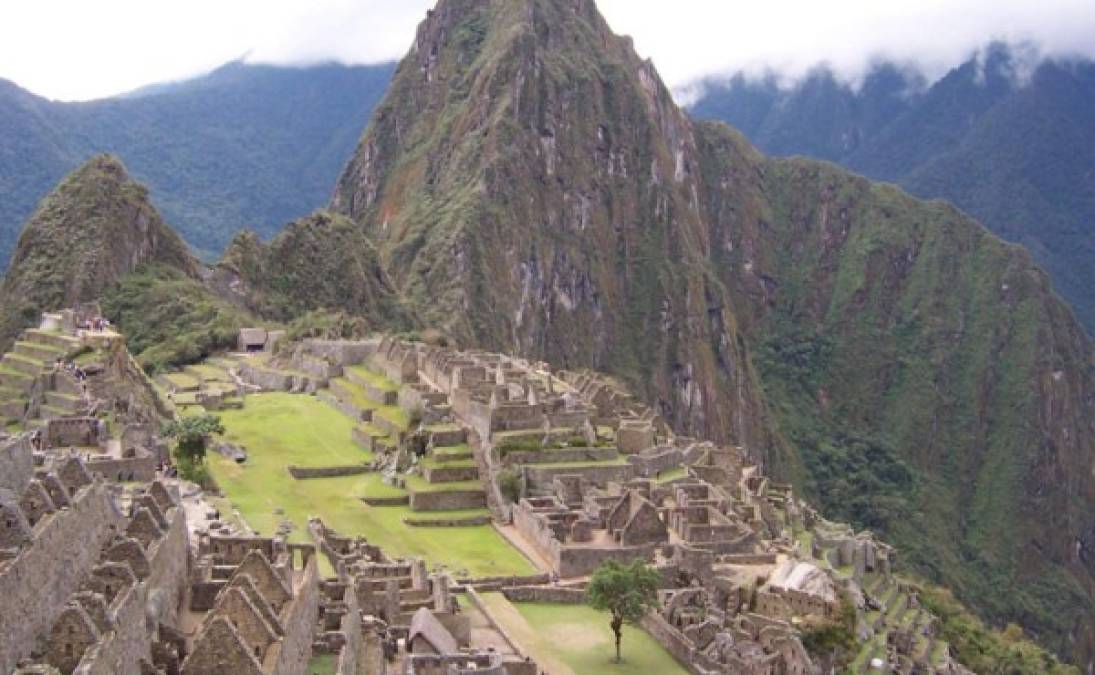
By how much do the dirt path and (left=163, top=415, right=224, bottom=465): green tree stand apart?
1262 cm

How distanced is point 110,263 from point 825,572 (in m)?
74.5

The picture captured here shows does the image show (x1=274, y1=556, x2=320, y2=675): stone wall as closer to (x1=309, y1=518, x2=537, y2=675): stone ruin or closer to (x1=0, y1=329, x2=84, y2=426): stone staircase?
(x1=309, y1=518, x2=537, y2=675): stone ruin

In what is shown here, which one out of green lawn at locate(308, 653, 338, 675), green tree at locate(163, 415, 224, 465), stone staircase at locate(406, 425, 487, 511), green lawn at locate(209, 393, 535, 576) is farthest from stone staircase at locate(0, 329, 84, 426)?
green lawn at locate(308, 653, 338, 675)

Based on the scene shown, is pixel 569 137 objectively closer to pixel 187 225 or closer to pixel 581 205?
pixel 581 205

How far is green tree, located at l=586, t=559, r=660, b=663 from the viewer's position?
39.8 meters

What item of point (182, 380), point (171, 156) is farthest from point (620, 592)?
point (171, 156)

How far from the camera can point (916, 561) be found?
146m

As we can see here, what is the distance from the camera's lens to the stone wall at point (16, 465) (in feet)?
89.2

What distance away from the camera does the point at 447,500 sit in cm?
5288

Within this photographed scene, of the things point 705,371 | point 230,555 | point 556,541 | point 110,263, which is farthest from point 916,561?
point 230,555

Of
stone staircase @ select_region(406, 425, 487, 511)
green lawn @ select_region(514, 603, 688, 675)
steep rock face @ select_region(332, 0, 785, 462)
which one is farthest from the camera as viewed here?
steep rock face @ select_region(332, 0, 785, 462)

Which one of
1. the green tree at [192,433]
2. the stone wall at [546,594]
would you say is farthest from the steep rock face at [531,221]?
the stone wall at [546,594]

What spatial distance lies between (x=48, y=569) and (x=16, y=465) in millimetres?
7051

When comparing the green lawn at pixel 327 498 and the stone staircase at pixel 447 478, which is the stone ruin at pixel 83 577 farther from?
the stone staircase at pixel 447 478
